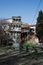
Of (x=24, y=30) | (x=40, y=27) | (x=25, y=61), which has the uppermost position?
(x=40, y=27)

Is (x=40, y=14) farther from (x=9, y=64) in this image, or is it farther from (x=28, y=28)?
(x=9, y=64)

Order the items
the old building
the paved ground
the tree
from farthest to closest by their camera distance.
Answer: the old building → the tree → the paved ground

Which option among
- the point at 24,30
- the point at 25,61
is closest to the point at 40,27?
the point at 24,30

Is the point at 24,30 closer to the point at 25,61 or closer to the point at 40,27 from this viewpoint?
the point at 40,27

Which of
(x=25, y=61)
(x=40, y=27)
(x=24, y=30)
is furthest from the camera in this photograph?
(x=24, y=30)

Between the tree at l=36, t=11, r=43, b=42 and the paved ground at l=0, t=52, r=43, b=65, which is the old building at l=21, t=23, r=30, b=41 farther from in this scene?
the paved ground at l=0, t=52, r=43, b=65

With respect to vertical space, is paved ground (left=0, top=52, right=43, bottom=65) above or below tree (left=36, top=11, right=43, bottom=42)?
below

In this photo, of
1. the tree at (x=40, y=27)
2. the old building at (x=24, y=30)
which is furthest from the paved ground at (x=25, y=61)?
the old building at (x=24, y=30)

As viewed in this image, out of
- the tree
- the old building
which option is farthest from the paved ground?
the old building

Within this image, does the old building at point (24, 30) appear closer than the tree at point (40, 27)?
No

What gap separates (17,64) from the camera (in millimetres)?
15328

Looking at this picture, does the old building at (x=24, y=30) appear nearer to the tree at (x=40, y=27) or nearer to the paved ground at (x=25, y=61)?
the tree at (x=40, y=27)

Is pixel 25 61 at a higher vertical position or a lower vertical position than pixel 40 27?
lower

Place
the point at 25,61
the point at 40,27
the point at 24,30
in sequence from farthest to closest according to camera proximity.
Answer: the point at 24,30, the point at 40,27, the point at 25,61
